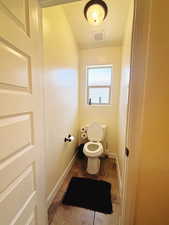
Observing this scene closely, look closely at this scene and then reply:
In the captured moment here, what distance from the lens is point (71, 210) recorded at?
4.46ft

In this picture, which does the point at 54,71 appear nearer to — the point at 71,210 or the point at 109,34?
the point at 109,34

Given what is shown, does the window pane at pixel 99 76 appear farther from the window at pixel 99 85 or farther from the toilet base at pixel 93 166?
the toilet base at pixel 93 166

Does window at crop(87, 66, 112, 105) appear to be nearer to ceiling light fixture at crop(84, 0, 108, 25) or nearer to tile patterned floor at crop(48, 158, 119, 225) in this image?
ceiling light fixture at crop(84, 0, 108, 25)

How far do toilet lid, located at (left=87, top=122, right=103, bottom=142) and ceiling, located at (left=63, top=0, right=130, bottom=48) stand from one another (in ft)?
5.57

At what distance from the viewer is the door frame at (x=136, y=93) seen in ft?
2.44

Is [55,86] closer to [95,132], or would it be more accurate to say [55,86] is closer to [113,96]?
[95,132]

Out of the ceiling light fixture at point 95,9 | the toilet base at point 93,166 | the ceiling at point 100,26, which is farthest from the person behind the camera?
the toilet base at point 93,166

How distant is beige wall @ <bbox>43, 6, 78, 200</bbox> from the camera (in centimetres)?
131

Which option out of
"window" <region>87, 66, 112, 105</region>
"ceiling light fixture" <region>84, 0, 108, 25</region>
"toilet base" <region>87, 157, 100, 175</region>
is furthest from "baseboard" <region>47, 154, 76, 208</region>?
"ceiling light fixture" <region>84, 0, 108, 25</region>

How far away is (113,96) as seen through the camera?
8.23 ft

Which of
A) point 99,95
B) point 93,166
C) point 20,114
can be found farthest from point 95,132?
point 20,114

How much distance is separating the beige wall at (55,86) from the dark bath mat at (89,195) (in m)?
0.28

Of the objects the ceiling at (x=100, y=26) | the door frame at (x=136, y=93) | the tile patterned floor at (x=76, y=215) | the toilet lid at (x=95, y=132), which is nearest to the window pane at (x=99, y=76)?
the ceiling at (x=100, y=26)

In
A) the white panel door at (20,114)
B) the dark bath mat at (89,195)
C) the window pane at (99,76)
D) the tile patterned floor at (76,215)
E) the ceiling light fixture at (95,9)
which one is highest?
the ceiling light fixture at (95,9)
